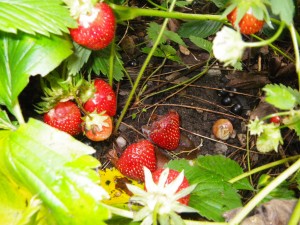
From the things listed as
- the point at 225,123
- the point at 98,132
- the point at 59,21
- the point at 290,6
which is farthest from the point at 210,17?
the point at 225,123

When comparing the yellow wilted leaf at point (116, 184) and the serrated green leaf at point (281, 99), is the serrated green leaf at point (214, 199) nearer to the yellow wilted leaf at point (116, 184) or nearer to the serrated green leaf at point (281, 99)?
the yellow wilted leaf at point (116, 184)

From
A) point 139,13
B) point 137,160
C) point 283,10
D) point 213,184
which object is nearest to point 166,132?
point 137,160

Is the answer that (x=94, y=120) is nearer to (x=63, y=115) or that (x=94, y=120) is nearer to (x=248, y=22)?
(x=63, y=115)

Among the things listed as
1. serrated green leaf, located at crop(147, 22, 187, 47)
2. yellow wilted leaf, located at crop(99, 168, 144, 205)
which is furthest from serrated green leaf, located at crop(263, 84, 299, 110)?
serrated green leaf, located at crop(147, 22, 187, 47)

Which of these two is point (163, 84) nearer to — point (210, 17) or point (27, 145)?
point (210, 17)

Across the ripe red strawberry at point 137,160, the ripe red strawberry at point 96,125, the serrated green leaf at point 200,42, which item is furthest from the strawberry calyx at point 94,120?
the serrated green leaf at point 200,42
